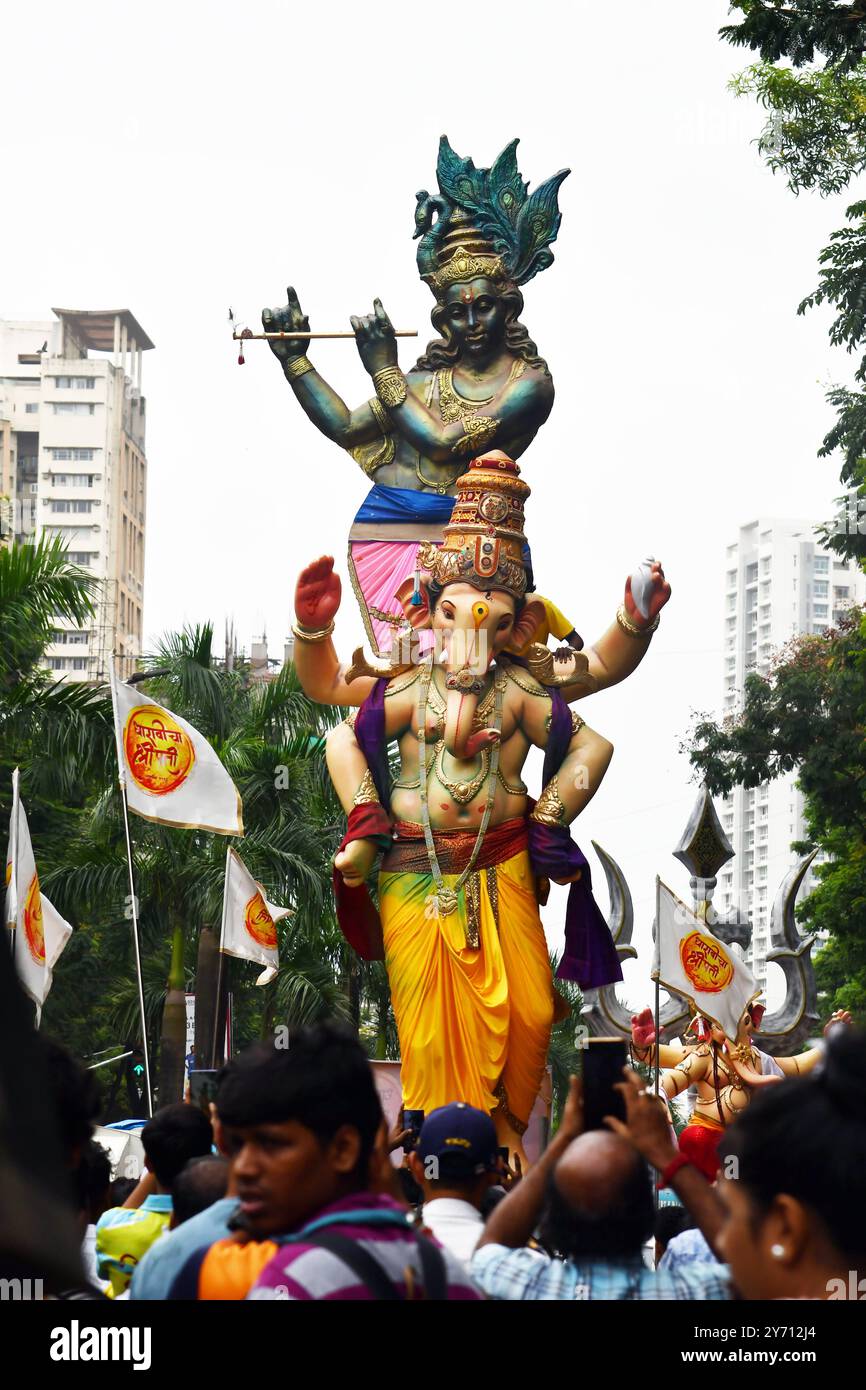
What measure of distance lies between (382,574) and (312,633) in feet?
3.68

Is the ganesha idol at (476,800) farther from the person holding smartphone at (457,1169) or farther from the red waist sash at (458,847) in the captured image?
the person holding smartphone at (457,1169)

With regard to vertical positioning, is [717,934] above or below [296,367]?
below

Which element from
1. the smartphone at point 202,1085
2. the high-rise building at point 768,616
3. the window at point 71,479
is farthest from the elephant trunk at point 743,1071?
the high-rise building at point 768,616

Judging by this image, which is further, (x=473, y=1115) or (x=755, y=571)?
(x=755, y=571)

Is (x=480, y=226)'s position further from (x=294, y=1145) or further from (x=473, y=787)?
(x=294, y=1145)

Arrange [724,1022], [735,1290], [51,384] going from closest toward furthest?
[735,1290] < [724,1022] < [51,384]

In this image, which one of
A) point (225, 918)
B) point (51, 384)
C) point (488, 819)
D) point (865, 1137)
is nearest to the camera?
point (865, 1137)

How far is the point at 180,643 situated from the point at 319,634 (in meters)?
10.6

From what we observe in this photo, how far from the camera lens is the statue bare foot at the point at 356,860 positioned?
10445 millimetres

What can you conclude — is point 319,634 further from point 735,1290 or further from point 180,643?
point 180,643

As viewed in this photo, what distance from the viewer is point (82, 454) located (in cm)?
7631

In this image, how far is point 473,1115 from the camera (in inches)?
178

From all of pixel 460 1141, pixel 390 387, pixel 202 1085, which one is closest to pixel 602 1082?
A: pixel 460 1141

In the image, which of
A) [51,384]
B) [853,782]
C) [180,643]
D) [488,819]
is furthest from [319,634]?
[51,384]
